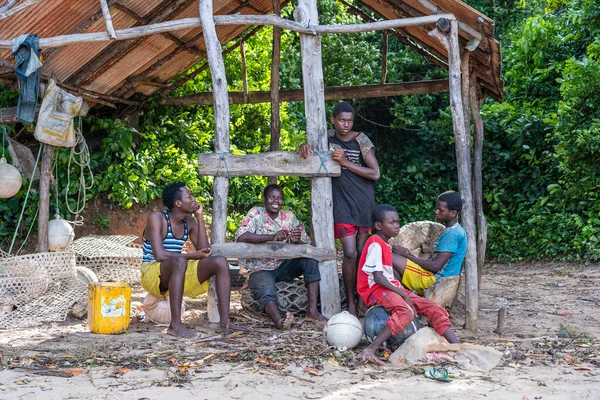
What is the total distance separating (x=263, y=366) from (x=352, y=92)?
5.21 metres

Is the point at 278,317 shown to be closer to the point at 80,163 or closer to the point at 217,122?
the point at 217,122

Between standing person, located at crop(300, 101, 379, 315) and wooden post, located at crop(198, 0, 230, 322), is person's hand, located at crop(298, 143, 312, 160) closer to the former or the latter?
standing person, located at crop(300, 101, 379, 315)

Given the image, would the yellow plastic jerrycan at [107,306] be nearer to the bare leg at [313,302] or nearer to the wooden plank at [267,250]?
the wooden plank at [267,250]

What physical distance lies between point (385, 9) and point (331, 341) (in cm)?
370

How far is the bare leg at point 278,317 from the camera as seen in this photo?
224 inches

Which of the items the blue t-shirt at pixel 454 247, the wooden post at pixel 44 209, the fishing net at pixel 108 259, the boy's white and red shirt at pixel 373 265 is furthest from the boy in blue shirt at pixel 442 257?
the wooden post at pixel 44 209

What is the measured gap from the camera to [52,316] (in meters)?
6.13

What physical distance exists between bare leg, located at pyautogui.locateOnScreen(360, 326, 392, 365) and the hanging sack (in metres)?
4.14

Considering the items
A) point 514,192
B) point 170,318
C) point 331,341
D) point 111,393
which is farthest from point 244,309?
point 514,192

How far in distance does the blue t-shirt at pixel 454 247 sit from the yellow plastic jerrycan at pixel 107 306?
2532mm

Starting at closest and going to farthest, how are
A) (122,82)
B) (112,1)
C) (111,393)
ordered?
(111,393) < (112,1) < (122,82)

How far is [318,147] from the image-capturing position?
602 centimetres

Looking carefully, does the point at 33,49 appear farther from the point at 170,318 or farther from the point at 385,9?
the point at 385,9

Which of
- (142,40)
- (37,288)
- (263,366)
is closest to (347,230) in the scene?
(263,366)
